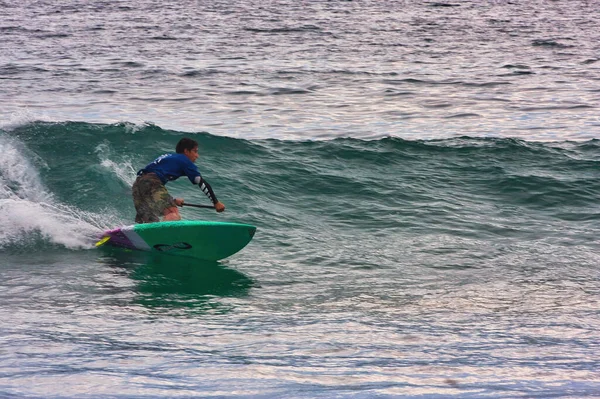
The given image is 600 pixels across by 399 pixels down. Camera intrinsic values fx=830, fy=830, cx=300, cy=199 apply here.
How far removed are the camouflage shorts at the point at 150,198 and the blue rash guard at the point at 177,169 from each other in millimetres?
89

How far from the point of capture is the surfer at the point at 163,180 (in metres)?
10.1

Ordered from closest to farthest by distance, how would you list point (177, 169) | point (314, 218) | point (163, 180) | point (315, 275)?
point (315, 275)
point (177, 169)
point (163, 180)
point (314, 218)

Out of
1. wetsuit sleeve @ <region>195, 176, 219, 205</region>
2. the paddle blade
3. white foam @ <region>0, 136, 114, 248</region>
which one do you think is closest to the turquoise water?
white foam @ <region>0, 136, 114, 248</region>

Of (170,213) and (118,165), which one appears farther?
(118,165)

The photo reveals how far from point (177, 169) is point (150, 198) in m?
0.52

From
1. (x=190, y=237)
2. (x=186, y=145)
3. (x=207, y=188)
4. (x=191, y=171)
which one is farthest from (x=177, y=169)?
(x=190, y=237)

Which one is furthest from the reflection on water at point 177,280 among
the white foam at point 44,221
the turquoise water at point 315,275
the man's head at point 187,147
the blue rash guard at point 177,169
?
the man's head at point 187,147

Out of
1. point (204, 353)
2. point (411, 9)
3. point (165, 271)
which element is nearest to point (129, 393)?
point (204, 353)

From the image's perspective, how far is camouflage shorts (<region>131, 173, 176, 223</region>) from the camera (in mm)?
10188

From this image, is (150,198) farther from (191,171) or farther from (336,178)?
(336,178)

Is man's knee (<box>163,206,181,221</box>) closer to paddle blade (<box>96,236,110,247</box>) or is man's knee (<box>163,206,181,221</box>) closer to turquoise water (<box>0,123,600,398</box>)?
turquoise water (<box>0,123,600,398</box>)

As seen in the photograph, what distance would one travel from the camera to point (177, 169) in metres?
10.1

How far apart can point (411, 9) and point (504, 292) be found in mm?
37590

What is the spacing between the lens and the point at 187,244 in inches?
396
